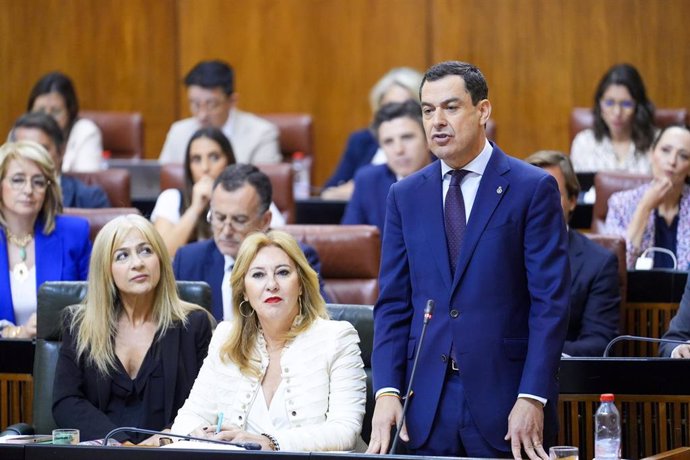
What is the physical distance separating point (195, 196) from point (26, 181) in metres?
0.82

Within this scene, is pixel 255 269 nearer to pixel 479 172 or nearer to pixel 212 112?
pixel 479 172

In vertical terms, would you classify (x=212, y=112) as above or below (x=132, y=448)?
above

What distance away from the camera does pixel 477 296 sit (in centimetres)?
276

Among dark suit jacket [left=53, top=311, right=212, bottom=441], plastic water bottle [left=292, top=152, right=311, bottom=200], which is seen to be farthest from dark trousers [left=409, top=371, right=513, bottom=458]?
plastic water bottle [left=292, top=152, right=311, bottom=200]

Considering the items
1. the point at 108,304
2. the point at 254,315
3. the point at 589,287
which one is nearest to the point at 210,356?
the point at 254,315

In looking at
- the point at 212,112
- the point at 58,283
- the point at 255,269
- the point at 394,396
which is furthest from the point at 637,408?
the point at 212,112

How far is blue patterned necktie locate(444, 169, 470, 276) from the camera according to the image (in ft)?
9.25

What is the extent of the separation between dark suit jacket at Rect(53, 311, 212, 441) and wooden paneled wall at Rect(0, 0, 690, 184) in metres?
4.45

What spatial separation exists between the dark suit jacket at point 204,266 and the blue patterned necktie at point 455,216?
5.00 ft

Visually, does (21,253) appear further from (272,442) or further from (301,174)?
(301,174)

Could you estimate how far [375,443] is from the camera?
2.78 meters

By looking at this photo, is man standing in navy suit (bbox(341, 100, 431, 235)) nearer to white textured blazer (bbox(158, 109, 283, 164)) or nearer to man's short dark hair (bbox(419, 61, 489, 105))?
white textured blazer (bbox(158, 109, 283, 164))

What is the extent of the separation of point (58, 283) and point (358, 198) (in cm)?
192

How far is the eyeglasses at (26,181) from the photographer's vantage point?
457cm
